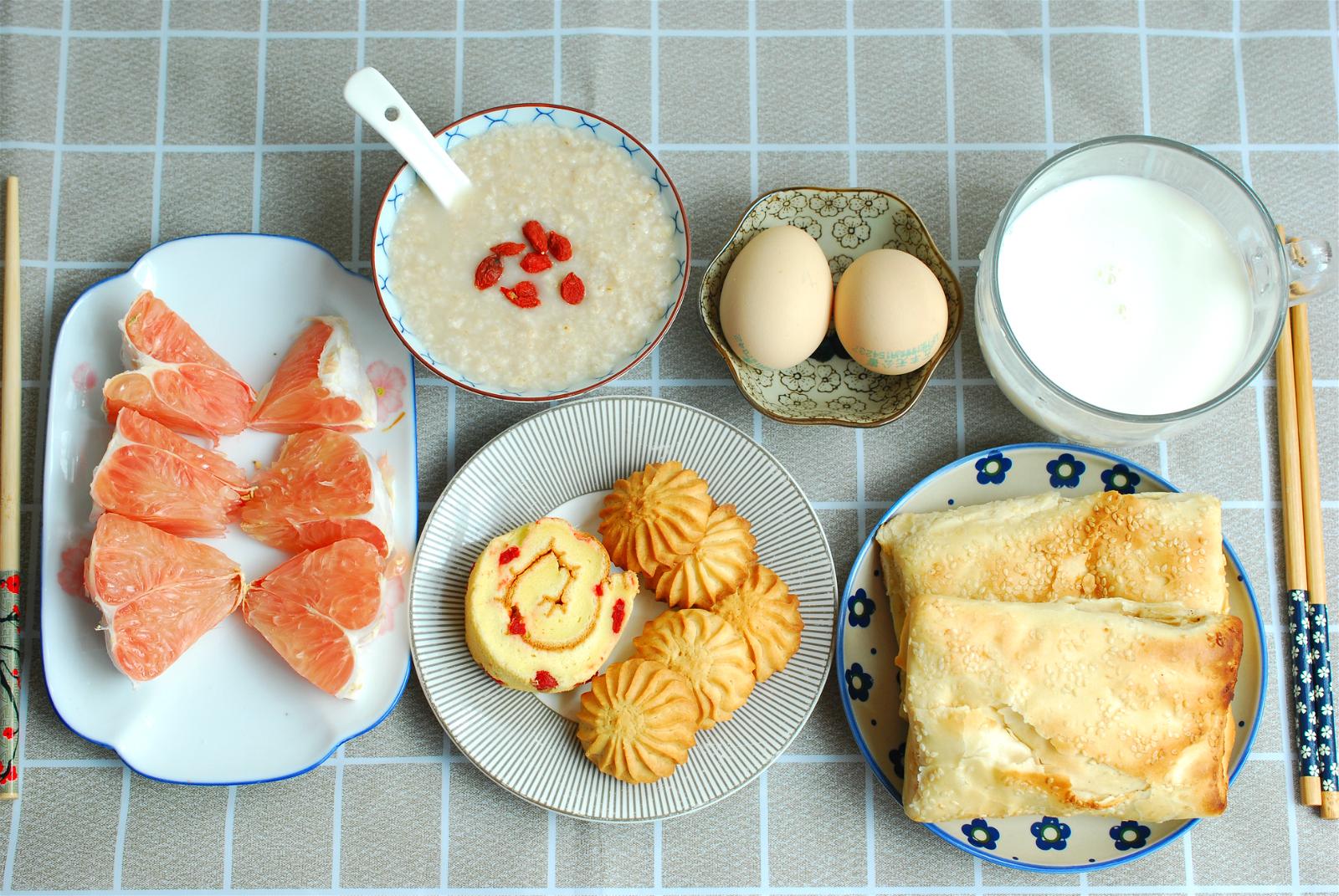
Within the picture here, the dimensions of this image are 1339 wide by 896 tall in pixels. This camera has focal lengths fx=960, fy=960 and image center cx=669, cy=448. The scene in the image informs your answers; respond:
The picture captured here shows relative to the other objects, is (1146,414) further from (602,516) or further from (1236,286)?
(602,516)

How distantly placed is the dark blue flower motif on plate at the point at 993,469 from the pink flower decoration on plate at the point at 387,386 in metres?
0.93

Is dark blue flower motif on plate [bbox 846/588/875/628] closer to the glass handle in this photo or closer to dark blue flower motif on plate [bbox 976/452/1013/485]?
dark blue flower motif on plate [bbox 976/452/1013/485]

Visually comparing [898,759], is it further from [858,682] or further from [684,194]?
[684,194]

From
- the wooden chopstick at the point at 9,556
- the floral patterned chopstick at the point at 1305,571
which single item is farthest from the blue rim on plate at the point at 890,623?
the wooden chopstick at the point at 9,556

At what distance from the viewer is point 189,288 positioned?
1.55 meters

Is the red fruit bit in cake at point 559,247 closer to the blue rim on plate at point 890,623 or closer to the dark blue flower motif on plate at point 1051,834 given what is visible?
the blue rim on plate at point 890,623

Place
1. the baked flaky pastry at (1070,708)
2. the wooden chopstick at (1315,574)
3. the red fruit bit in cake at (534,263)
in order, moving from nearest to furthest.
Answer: the baked flaky pastry at (1070,708) → the red fruit bit in cake at (534,263) → the wooden chopstick at (1315,574)

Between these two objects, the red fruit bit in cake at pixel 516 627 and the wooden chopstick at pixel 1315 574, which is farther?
the wooden chopstick at pixel 1315 574

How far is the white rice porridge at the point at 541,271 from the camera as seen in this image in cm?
146

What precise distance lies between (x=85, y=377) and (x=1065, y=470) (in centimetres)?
158

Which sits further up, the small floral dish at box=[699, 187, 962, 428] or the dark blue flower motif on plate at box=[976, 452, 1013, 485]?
the small floral dish at box=[699, 187, 962, 428]

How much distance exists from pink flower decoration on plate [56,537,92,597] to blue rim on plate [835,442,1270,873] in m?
1.19

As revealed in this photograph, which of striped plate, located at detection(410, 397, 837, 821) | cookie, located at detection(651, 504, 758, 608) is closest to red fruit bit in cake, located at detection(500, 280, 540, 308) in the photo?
striped plate, located at detection(410, 397, 837, 821)

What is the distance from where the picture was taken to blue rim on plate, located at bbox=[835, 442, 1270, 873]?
4.83ft
